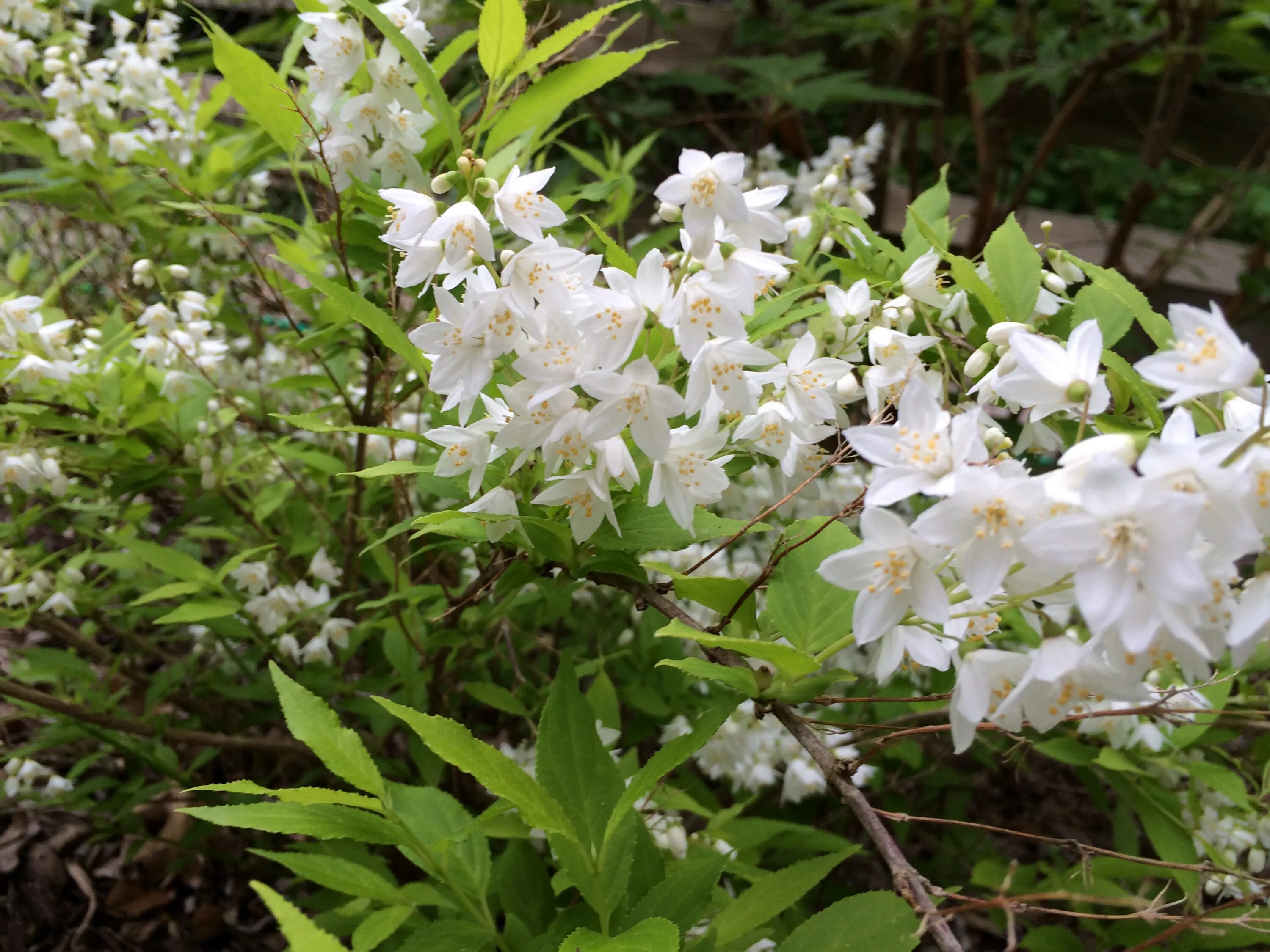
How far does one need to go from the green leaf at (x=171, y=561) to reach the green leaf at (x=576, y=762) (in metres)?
0.78

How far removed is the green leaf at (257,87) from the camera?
1105mm

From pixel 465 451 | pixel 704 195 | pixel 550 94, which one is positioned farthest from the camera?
pixel 550 94

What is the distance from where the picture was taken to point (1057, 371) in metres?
0.66

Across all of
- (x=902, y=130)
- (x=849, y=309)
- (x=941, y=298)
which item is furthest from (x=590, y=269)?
(x=902, y=130)

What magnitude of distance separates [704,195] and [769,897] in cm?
80

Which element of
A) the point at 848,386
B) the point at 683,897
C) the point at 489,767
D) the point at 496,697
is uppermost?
the point at 848,386

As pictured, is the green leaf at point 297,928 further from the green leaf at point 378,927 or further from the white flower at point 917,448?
the white flower at point 917,448

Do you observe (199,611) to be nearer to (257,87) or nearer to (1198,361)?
(257,87)

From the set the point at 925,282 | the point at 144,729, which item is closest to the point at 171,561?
the point at 144,729

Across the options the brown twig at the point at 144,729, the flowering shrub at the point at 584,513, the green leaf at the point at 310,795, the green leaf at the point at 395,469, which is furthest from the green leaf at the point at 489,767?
the brown twig at the point at 144,729

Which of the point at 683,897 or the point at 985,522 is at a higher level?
the point at 985,522

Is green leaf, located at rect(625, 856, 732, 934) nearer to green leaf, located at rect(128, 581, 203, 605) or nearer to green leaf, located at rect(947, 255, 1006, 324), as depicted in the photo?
green leaf, located at rect(947, 255, 1006, 324)

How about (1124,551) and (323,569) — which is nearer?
(1124,551)

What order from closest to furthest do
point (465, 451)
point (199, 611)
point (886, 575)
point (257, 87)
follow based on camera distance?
point (886, 575) → point (465, 451) → point (257, 87) → point (199, 611)
